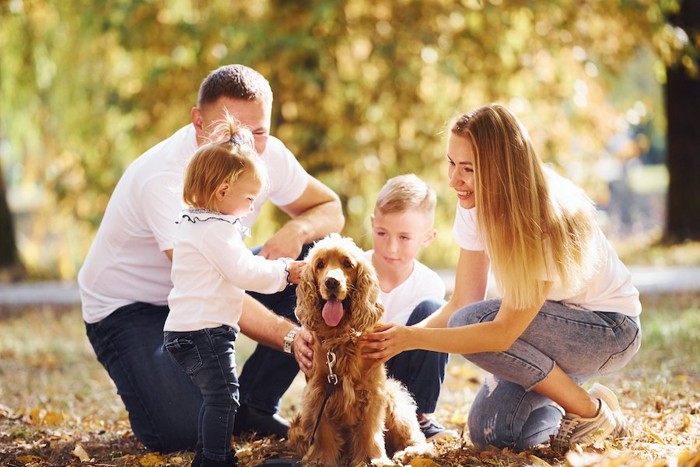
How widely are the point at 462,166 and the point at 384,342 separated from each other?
2.90 feet

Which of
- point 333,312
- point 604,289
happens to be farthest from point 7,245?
point 604,289

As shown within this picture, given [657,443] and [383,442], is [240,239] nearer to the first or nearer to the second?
[383,442]

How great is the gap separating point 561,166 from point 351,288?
1018 centimetres

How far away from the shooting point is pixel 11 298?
11.9m

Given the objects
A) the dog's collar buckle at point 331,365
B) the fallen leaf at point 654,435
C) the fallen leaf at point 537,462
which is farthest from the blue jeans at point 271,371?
the fallen leaf at point 654,435

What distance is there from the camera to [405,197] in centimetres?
458

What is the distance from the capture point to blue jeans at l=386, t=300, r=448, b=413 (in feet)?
14.6

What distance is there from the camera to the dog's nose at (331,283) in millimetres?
3621

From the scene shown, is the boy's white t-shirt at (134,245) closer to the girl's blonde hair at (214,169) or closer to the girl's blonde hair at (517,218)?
the girl's blonde hair at (214,169)

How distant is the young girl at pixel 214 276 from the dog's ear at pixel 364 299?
1.22 ft

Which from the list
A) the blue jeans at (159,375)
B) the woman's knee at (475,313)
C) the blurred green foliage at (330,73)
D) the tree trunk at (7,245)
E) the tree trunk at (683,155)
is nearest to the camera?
the woman's knee at (475,313)

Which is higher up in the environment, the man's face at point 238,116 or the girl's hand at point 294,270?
the man's face at point 238,116

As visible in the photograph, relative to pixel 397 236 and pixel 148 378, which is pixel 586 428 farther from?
pixel 148 378

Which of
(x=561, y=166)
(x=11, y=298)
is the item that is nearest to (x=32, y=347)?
(x=11, y=298)
